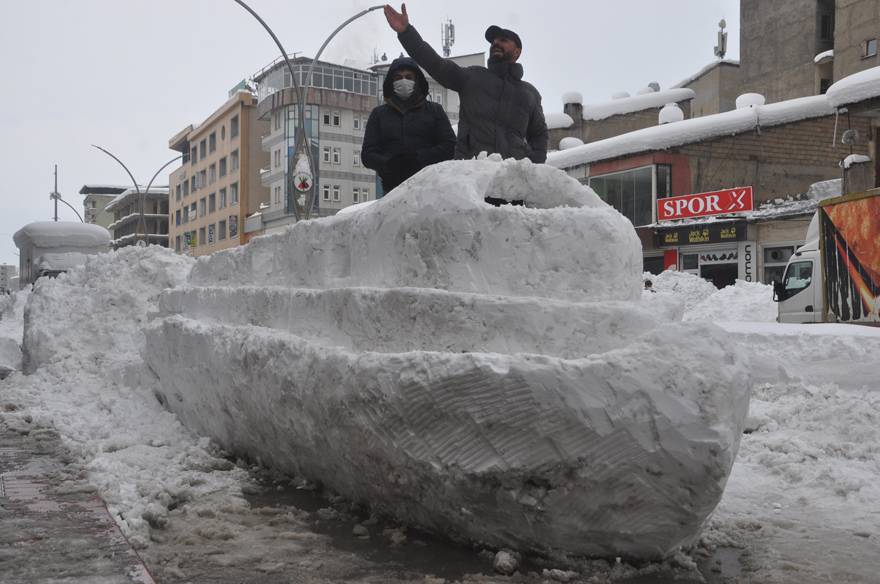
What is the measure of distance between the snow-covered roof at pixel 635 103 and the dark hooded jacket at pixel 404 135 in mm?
28126

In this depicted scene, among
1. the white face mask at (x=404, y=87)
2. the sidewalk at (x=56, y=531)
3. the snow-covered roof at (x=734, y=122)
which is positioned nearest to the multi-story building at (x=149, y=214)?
the snow-covered roof at (x=734, y=122)

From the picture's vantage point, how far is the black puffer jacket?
4.95 meters

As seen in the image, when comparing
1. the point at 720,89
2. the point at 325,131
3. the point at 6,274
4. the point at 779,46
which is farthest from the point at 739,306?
the point at 6,274

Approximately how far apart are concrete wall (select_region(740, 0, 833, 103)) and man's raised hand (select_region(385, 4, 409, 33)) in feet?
99.6

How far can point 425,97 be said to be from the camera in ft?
17.9

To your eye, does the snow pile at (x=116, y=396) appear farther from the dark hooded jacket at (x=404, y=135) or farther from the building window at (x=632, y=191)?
the building window at (x=632, y=191)

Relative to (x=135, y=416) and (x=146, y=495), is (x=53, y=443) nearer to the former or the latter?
(x=135, y=416)

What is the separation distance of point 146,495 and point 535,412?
2.27 metres

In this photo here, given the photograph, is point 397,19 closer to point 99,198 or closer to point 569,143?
point 569,143

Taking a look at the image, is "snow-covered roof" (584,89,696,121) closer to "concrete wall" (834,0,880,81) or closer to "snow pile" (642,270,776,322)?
"concrete wall" (834,0,880,81)

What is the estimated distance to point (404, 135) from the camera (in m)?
5.40

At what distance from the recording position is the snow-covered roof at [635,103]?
104 feet

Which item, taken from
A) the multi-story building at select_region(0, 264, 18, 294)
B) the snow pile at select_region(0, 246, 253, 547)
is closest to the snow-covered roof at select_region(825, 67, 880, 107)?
the snow pile at select_region(0, 246, 253, 547)

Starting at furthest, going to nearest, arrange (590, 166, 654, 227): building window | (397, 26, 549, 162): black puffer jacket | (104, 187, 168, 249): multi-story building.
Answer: (104, 187, 168, 249): multi-story building, (590, 166, 654, 227): building window, (397, 26, 549, 162): black puffer jacket
